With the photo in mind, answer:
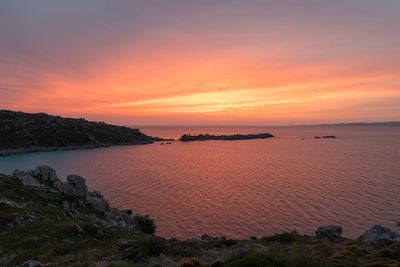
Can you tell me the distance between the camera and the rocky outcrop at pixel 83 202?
Result: 39094 mm

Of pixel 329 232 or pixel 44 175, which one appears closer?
pixel 329 232

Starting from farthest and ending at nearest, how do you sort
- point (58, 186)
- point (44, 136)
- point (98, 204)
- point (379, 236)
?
point (44, 136) < point (58, 186) < point (98, 204) < point (379, 236)

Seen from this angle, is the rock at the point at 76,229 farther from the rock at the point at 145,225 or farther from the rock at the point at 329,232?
the rock at the point at 329,232

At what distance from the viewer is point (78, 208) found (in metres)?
39.5

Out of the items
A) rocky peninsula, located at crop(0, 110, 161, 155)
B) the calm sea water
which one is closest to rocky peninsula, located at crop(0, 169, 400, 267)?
the calm sea water

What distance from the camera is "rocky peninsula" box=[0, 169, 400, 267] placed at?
735 inches

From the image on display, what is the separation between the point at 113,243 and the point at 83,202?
53.8 feet

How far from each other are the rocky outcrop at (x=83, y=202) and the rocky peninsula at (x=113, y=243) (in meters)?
0.12

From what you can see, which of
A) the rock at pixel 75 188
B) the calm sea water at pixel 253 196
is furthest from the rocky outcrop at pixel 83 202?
the calm sea water at pixel 253 196

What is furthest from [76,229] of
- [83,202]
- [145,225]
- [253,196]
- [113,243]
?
[253,196]

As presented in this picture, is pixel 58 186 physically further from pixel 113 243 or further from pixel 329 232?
pixel 329 232

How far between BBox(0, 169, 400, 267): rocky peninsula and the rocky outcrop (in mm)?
120

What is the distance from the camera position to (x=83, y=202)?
4172 centimetres

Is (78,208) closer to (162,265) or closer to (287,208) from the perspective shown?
(162,265)
